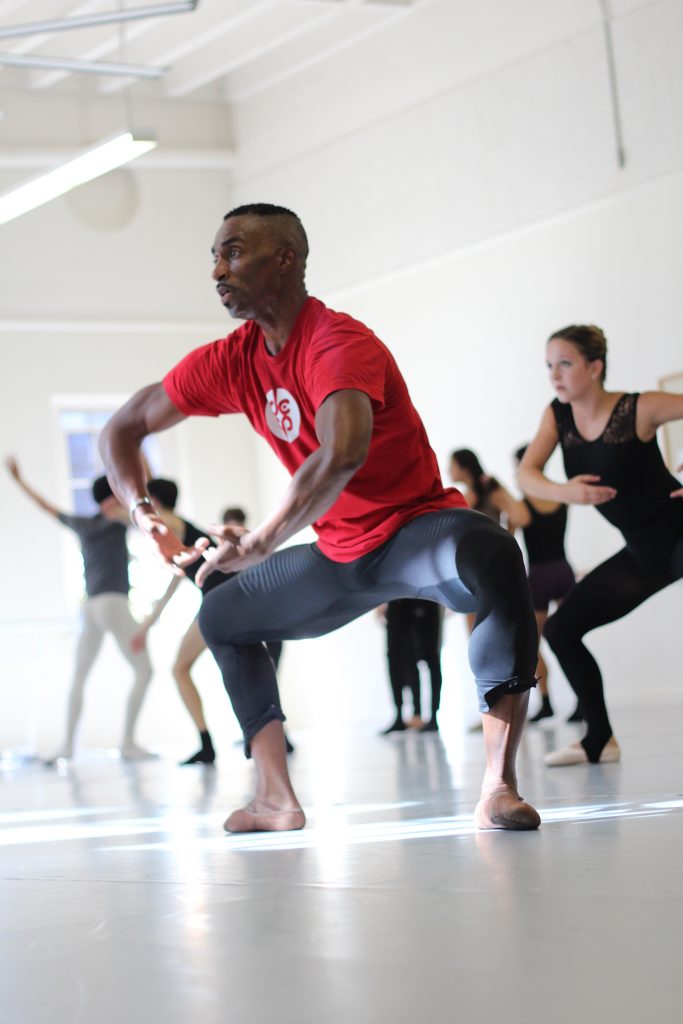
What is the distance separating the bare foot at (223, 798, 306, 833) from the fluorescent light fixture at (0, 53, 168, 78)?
5767 mm

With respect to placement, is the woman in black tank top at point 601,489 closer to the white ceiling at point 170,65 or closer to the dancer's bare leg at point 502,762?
the dancer's bare leg at point 502,762

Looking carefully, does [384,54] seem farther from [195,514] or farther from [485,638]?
[485,638]

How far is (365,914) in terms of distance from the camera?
182 cm

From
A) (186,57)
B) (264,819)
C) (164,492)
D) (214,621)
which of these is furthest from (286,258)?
(186,57)

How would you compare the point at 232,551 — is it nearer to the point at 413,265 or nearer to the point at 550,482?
the point at 550,482

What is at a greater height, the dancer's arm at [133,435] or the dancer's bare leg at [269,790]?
the dancer's arm at [133,435]

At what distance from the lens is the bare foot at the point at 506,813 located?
254 cm

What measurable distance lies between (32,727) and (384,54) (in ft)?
19.4

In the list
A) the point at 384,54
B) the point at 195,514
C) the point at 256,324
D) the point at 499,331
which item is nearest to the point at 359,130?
the point at 384,54

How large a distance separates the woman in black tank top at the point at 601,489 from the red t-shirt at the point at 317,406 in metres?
0.94

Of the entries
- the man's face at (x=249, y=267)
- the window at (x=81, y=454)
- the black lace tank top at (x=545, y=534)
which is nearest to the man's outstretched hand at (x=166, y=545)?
the man's face at (x=249, y=267)

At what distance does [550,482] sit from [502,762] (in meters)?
1.43

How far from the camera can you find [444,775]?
4227 mm

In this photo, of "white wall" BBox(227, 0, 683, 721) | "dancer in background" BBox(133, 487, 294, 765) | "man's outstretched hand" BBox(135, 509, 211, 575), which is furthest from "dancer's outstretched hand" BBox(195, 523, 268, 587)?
"white wall" BBox(227, 0, 683, 721)
